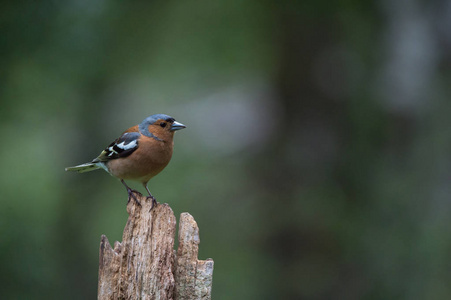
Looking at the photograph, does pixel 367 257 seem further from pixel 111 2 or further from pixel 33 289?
pixel 111 2

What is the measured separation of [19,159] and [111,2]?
9.49 feet

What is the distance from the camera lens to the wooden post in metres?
4.00

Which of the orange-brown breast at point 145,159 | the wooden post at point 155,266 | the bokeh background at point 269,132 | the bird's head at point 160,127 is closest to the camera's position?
the wooden post at point 155,266

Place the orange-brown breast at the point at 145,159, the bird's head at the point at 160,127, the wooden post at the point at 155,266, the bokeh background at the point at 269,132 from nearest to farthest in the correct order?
the wooden post at the point at 155,266
the orange-brown breast at the point at 145,159
the bird's head at the point at 160,127
the bokeh background at the point at 269,132

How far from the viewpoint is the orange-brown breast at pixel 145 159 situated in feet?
17.1

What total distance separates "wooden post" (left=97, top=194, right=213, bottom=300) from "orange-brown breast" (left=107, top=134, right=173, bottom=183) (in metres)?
1.10

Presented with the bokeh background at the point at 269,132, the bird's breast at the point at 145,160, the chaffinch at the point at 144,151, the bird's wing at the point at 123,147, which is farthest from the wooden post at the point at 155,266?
the bokeh background at the point at 269,132

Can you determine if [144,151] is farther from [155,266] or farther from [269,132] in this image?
[269,132]

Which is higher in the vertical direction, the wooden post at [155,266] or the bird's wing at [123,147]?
the bird's wing at [123,147]

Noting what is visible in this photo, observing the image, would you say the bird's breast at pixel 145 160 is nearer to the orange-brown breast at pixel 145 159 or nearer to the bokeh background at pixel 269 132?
the orange-brown breast at pixel 145 159

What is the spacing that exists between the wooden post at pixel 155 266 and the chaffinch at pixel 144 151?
3.11 feet

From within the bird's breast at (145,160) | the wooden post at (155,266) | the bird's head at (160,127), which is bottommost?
the wooden post at (155,266)

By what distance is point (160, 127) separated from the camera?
17.6 feet

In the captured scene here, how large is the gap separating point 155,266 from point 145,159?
1490 millimetres
